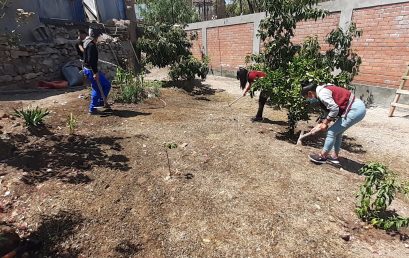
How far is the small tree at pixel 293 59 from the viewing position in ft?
16.4

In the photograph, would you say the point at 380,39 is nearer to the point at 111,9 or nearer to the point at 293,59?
the point at 293,59

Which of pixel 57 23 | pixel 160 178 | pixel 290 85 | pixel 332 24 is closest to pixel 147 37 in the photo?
pixel 57 23

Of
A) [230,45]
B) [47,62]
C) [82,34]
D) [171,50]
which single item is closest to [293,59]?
[82,34]

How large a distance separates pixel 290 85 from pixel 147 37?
720 centimetres

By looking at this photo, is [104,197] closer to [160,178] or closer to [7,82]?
[160,178]

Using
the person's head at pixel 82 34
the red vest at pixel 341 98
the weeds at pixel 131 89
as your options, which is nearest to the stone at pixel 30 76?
the weeds at pixel 131 89

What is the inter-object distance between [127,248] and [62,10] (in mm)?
11734

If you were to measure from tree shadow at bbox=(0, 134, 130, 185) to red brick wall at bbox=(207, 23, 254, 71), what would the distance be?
8.85m

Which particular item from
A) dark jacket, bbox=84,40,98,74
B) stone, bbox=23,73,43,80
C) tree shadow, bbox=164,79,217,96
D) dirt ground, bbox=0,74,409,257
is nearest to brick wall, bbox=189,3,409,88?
dirt ground, bbox=0,74,409,257

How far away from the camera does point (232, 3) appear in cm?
2922

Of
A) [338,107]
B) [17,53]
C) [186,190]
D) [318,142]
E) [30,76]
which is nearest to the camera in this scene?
[186,190]

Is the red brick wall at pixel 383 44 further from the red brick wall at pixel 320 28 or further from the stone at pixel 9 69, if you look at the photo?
the stone at pixel 9 69

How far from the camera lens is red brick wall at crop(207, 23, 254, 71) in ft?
42.9

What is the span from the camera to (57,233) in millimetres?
3078
